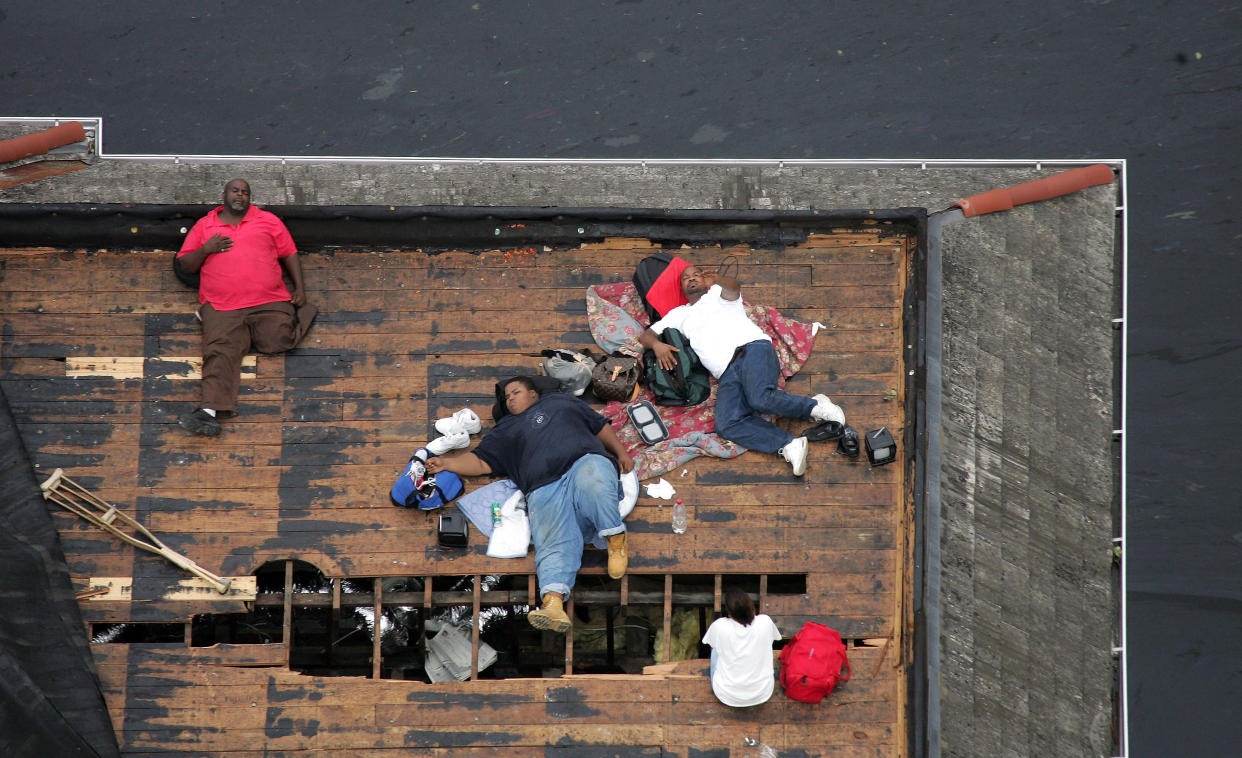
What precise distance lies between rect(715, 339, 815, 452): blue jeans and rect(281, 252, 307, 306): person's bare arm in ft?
10.6

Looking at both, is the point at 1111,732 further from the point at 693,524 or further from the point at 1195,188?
the point at 1195,188

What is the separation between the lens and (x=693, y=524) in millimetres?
7707

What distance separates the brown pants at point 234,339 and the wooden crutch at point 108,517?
975 mm

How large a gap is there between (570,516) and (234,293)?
3.01 meters

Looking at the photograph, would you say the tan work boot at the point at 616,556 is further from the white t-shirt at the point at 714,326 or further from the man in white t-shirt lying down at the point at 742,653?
the white t-shirt at the point at 714,326

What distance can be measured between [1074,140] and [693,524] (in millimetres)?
6454

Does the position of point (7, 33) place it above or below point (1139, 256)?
above

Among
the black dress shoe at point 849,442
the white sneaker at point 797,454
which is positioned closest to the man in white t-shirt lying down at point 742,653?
the white sneaker at point 797,454

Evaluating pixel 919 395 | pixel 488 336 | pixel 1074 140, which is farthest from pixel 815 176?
pixel 1074 140

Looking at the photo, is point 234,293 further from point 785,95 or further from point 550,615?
point 785,95

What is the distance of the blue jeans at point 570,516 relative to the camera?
7.29m

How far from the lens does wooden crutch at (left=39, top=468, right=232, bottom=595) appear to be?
295 inches

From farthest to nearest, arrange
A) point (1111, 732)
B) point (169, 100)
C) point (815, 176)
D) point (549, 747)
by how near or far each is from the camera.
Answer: point (169, 100)
point (815, 176)
point (1111, 732)
point (549, 747)

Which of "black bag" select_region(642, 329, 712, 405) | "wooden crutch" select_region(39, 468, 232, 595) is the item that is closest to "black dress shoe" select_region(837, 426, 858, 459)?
"black bag" select_region(642, 329, 712, 405)
